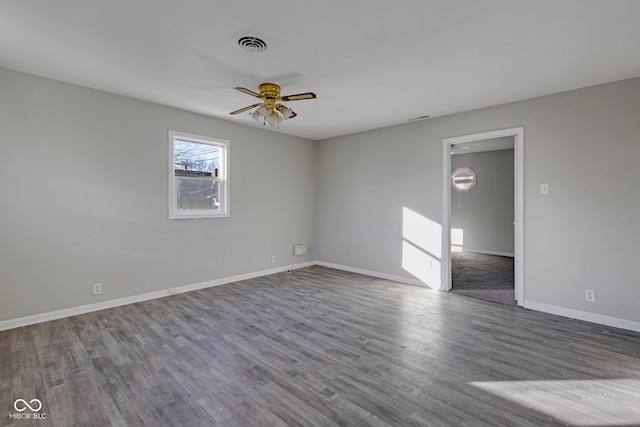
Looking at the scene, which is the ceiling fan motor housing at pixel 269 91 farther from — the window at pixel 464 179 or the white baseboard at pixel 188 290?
the window at pixel 464 179

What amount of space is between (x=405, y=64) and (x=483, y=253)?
21.4 feet

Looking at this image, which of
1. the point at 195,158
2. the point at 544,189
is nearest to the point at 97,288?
the point at 195,158

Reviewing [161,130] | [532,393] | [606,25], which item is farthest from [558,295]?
[161,130]

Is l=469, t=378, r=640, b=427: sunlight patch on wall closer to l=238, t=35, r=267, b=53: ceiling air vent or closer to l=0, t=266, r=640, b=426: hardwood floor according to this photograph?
l=0, t=266, r=640, b=426: hardwood floor

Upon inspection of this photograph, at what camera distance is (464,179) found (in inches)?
324

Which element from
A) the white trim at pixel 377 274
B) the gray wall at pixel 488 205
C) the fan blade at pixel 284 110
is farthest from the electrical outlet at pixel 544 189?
the gray wall at pixel 488 205

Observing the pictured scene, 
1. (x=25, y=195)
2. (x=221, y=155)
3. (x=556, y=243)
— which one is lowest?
(x=556, y=243)

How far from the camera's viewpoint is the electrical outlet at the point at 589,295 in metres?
3.28

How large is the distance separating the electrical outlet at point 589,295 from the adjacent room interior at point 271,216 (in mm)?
33

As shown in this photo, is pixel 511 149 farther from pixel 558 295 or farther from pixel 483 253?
pixel 558 295

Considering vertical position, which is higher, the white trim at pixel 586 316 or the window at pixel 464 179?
the window at pixel 464 179

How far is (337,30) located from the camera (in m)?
2.26

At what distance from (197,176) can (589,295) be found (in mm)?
5280

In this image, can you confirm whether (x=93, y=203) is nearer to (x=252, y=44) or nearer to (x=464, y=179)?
(x=252, y=44)
